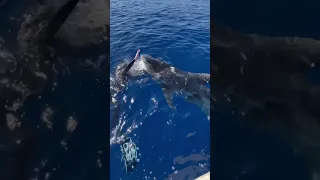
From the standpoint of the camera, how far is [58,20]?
201 centimetres

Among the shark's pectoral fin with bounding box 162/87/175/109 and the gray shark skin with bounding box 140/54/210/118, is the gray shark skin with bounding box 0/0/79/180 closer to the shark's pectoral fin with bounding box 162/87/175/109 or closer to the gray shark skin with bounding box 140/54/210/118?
the gray shark skin with bounding box 140/54/210/118

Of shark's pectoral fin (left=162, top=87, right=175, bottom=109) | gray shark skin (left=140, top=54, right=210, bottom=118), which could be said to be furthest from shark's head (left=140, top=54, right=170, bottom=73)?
shark's pectoral fin (left=162, top=87, right=175, bottom=109)

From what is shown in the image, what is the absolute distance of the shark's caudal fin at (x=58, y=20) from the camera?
198cm

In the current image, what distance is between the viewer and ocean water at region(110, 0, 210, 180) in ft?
36.9

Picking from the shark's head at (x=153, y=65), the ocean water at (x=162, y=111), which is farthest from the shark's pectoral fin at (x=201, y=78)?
the ocean water at (x=162, y=111)
